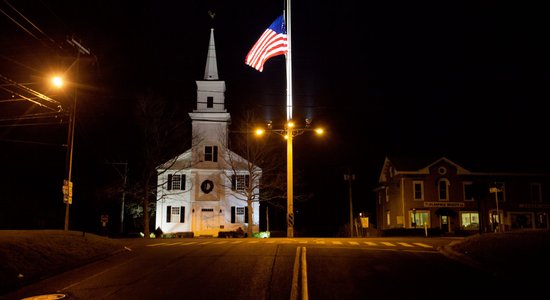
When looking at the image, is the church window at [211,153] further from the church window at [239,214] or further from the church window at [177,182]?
the church window at [239,214]

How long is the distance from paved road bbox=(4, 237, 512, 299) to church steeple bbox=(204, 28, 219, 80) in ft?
115

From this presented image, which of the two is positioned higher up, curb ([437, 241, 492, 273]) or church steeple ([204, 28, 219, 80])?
→ church steeple ([204, 28, 219, 80])

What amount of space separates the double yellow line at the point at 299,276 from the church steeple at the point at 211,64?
36.3 meters

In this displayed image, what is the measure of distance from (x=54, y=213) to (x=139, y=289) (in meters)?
42.1

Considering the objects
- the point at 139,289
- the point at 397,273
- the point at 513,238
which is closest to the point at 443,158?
the point at 513,238

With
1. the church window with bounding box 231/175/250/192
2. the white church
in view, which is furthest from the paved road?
A: the white church

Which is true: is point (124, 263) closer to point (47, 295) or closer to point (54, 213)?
point (47, 295)

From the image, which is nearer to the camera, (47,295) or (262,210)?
(47,295)

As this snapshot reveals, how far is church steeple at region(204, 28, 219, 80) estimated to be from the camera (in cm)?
5175

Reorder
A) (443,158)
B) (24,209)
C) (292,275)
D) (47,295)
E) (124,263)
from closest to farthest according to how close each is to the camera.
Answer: (47,295) < (292,275) < (124,263) < (24,209) < (443,158)

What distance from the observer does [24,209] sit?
1939 inches

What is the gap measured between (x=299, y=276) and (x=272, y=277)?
0.66m

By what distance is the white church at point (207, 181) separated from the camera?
50.4 m

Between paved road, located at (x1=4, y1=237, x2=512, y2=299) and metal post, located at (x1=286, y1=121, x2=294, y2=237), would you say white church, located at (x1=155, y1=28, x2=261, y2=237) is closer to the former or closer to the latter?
metal post, located at (x1=286, y1=121, x2=294, y2=237)
